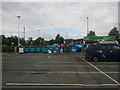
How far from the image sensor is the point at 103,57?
18.2 meters

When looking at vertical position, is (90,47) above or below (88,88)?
above

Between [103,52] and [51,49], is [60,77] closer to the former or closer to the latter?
[103,52]

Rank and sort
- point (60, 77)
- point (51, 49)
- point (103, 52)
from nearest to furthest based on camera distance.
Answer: point (60, 77) < point (103, 52) < point (51, 49)

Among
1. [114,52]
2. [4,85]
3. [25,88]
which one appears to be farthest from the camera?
[114,52]

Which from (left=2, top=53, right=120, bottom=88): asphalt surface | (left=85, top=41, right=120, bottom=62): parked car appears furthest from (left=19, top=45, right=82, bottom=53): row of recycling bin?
(left=2, top=53, right=120, bottom=88): asphalt surface

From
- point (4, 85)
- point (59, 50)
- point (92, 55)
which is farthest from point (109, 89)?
point (59, 50)

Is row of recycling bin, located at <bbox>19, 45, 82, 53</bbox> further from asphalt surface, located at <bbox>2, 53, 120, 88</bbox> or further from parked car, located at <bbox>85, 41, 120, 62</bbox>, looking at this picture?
asphalt surface, located at <bbox>2, 53, 120, 88</bbox>

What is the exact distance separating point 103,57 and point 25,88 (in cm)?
1256

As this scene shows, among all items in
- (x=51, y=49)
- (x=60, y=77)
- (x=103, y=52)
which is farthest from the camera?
(x=51, y=49)

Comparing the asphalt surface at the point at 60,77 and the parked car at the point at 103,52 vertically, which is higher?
the parked car at the point at 103,52

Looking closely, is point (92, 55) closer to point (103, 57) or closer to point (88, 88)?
point (103, 57)

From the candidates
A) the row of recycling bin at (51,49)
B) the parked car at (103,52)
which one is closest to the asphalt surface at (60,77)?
the parked car at (103,52)

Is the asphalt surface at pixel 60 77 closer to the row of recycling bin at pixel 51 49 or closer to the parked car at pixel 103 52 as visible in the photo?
the parked car at pixel 103 52

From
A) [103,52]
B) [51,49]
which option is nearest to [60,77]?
[103,52]
